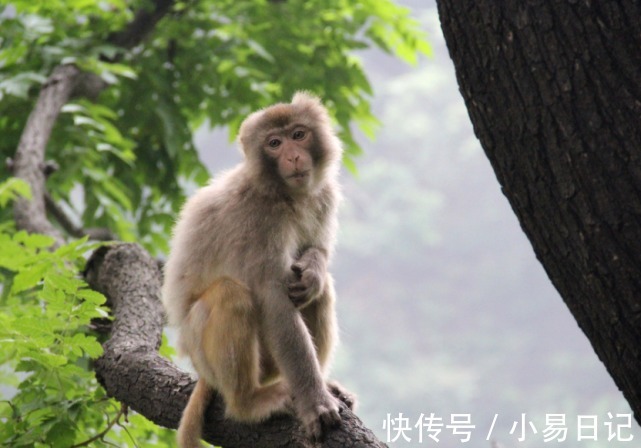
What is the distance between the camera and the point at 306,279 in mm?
4172

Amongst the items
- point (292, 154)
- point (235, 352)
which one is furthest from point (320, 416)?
point (292, 154)

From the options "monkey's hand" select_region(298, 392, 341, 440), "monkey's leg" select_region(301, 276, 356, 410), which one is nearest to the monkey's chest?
"monkey's leg" select_region(301, 276, 356, 410)

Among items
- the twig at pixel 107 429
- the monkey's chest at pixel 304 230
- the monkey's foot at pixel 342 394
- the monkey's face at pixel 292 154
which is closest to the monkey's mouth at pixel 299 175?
the monkey's face at pixel 292 154

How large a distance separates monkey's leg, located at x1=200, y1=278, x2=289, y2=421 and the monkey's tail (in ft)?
0.29

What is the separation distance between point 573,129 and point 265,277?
6.63ft

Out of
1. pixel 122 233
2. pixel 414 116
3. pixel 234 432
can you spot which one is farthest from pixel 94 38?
pixel 414 116

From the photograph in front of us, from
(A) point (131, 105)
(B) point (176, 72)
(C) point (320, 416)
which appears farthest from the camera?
(B) point (176, 72)

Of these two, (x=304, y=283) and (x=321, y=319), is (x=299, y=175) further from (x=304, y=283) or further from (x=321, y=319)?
(x=321, y=319)

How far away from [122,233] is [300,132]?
9.82ft

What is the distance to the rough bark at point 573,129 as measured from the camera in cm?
249

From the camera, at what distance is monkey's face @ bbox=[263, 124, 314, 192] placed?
452 centimetres

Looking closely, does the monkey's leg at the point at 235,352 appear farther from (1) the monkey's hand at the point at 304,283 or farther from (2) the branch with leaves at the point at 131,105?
(2) the branch with leaves at the point at 131,105

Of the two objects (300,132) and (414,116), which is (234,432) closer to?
(300,132)

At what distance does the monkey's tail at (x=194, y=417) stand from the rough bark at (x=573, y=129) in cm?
195
